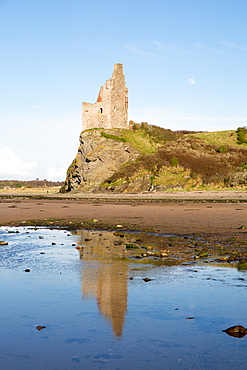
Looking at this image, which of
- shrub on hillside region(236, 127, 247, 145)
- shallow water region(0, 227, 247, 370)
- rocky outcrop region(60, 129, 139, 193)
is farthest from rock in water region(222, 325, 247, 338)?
shrub on hillside region(236, 127, 247, 145)

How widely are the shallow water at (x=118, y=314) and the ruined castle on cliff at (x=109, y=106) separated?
5478cm

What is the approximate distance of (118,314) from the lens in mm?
5895

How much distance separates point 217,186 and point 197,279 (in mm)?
36394

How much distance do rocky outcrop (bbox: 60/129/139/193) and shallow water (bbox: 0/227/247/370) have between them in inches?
1883

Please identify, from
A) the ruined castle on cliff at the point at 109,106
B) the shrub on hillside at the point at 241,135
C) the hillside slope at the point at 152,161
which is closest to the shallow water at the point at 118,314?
the hillside slope at the point at 152,161

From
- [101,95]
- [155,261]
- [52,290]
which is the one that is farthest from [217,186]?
[52,290]

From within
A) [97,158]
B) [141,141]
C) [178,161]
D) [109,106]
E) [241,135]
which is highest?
[109,106]

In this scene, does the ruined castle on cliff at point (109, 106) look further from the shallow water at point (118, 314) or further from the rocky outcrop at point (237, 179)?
the shallow water at point (118, 314)

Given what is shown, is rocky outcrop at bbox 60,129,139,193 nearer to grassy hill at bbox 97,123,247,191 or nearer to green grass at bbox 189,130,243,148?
grassy hill at bbox 97,123,247,191

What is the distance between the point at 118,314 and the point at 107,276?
2.40 metres

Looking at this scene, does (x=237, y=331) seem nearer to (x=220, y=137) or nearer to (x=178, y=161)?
(x=178, y=161)

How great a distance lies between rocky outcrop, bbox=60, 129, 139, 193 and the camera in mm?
58438

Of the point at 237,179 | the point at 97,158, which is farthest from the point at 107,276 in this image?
the point at 97,158

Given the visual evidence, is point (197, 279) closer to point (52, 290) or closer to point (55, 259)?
point (52, 290)
